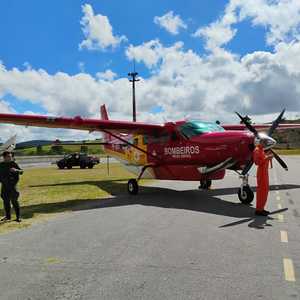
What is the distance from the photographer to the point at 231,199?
12.1m

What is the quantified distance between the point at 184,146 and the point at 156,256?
313 inches

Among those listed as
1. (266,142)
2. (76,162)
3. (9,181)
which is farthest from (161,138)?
(76,162)

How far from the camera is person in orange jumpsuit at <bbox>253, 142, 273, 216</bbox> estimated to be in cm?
891

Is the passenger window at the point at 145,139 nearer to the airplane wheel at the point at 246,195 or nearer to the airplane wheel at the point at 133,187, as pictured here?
the airplane wheel at the point at 133,187

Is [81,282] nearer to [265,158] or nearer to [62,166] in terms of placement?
[265,158]

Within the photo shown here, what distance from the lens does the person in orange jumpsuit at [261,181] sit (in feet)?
29.2

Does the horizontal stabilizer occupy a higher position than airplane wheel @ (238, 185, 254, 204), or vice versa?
the horizontal stabilizer

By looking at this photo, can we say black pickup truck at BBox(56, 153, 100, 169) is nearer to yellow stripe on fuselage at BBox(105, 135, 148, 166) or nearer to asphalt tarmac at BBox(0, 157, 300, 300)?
yellow stripe on fuselage at BBox(105, 135, 148, 166)

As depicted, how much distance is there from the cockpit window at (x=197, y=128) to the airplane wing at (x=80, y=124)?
57.4 inches

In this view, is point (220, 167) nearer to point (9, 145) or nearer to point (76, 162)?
point (9, 145)

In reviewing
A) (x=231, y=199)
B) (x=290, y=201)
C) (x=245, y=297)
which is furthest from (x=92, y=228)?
(x=290, y=201)

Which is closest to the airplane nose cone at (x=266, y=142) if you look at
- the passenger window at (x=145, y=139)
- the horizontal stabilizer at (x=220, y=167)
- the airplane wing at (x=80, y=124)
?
the horizontal stabilizer at (x=220, y=167)

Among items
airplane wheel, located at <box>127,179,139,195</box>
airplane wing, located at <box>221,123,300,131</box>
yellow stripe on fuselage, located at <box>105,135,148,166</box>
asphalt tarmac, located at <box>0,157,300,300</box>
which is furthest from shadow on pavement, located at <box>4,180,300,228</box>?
airplane wing, located at <box>221,123,300,131</box>

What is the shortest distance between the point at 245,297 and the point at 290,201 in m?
8.43
